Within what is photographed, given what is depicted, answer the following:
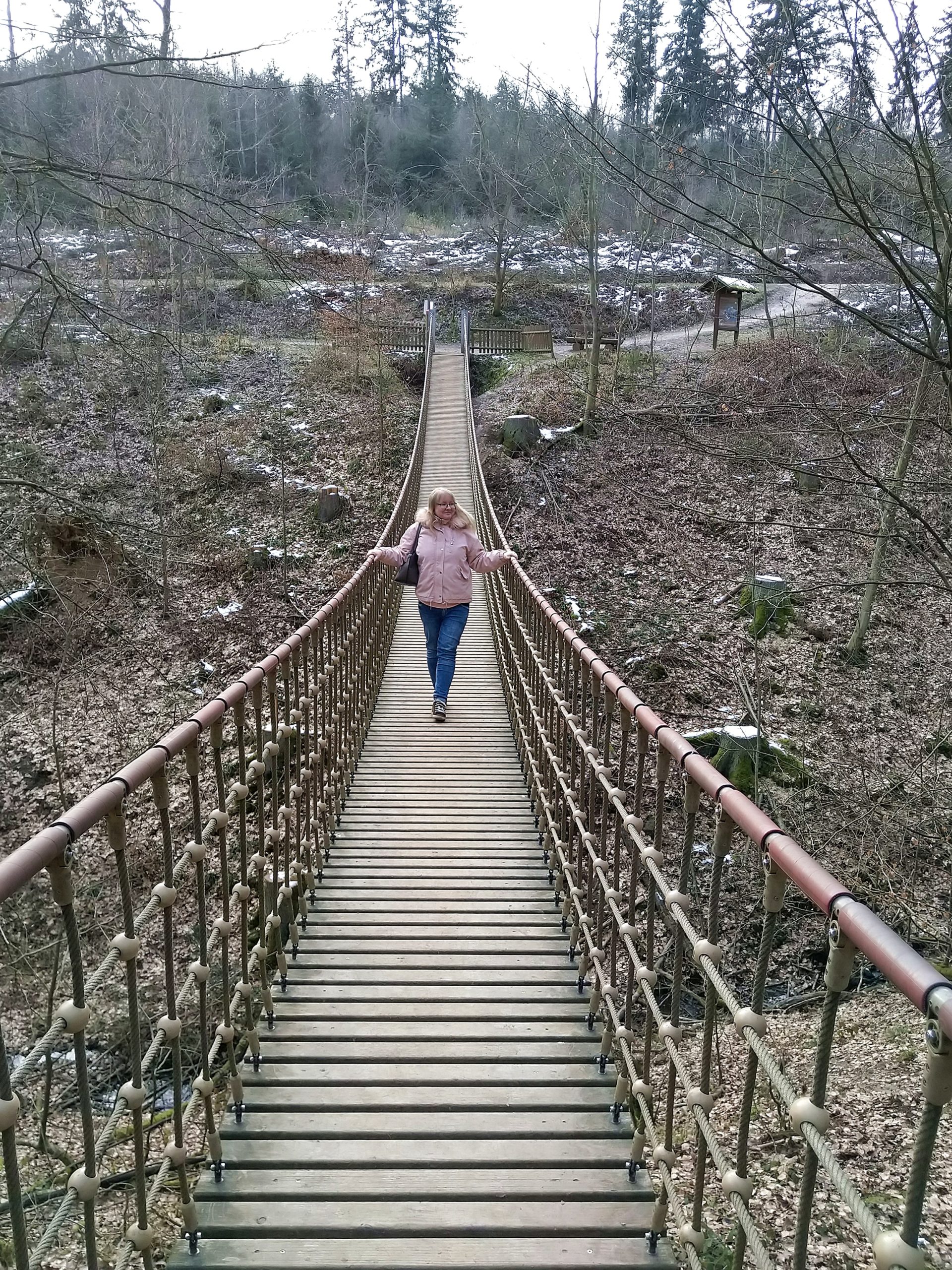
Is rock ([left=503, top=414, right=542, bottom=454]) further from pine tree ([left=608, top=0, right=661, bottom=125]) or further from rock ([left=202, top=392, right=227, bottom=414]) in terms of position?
rock ([left=202, top=392, right=227, bottom=414])

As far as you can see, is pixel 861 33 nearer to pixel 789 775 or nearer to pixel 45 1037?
pixel 45 1037

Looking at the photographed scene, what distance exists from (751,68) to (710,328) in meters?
29.4

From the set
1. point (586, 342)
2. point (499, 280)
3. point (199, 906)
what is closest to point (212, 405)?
point (586, 342)

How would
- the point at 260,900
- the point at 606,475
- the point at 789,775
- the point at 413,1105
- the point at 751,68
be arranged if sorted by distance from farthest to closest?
the point at 606,475
the point at 789,775
the point at 751,68
the point at 260,900
the point at 413,1105

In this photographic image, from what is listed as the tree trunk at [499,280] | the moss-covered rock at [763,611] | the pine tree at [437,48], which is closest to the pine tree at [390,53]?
the pine tree at [437,48]

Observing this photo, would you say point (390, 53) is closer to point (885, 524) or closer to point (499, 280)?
point (499, 280)

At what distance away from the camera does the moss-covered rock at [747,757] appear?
901 cm

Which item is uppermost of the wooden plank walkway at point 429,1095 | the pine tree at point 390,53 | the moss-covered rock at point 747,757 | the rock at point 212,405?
the pine tree at point 390,53

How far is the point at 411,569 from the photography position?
6.51m

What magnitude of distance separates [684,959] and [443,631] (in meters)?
4.04

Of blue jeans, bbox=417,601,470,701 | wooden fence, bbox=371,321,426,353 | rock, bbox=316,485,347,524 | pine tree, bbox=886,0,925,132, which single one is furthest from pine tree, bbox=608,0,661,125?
wooden fence, bbox=371,321,426,353

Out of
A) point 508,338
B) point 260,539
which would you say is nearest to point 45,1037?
point 260,539

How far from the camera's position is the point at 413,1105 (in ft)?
8.91

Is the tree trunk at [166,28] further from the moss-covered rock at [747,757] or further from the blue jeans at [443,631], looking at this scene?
the moss-covered rock at [747,757]
